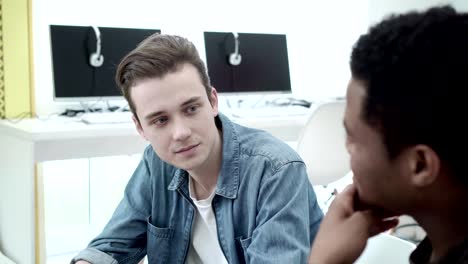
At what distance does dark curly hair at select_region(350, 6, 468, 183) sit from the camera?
0.49 meters

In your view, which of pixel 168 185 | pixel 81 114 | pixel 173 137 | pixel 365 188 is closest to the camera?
pixel 365 188

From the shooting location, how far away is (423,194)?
1.81 ft

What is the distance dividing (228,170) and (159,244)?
0.82 feet

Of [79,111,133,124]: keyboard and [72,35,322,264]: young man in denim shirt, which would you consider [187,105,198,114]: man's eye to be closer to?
Result: [72,35,322,264]: young man in denim shirt

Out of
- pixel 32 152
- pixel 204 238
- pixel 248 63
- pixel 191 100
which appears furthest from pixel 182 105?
pixel 248 63

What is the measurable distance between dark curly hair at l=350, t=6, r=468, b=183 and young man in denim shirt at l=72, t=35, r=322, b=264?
49 centimetres

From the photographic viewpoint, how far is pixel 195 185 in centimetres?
124

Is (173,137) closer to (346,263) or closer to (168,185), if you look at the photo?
(168,185)

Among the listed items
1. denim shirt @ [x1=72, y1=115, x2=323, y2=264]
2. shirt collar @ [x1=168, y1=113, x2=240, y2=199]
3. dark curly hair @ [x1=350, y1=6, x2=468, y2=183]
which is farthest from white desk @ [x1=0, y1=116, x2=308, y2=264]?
dark curly hair @ [x1=350, y1=6, x2=468, y2=183]

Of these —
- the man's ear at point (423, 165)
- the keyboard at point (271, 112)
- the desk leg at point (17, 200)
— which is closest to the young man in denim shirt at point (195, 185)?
the man's ear at point (423, 165)

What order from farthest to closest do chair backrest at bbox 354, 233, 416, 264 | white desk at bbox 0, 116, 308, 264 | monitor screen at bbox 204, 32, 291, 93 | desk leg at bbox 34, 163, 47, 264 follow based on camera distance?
1. monitor screen at bbox 204, 32, 291, 93
2. desk leg at bbox 34, 163, 47, 264
3. white desk at bbox 0, 116, 308, 264
4. chair backrest at bbox 354, 233, 416, 264

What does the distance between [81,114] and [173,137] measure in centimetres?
154

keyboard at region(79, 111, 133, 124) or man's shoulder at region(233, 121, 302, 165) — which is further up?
keyboard at region(79, 111, 133, 124)

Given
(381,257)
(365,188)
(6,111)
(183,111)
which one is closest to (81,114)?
(6,111)
